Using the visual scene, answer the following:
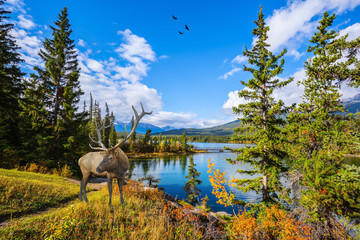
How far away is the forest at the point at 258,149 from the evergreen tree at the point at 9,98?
83mm

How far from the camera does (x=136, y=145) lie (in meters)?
80.3

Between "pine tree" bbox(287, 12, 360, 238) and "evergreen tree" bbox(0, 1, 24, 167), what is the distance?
73.3 ft

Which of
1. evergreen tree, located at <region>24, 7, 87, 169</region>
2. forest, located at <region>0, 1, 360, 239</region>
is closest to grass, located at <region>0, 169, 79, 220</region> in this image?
forest, located at <region>0, 1, 360, 239</region>

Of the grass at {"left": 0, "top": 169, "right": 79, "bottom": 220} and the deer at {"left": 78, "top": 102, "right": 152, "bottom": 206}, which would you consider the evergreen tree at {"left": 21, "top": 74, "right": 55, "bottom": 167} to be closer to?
the grass at {"left": 0, "top": 169, "right": 79, "bottom": 220}

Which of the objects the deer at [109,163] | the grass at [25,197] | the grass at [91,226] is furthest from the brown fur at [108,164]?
the grass at [25,197]

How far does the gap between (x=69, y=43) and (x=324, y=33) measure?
25422 mm

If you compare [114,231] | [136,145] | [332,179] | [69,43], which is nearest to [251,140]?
[332,179]

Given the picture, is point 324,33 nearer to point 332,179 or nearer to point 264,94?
point 264,94

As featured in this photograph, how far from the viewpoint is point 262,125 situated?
10.8 metres

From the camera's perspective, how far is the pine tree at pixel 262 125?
32.4ft

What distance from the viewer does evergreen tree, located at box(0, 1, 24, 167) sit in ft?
44.8

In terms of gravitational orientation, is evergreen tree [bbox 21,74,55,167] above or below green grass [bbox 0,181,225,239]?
above

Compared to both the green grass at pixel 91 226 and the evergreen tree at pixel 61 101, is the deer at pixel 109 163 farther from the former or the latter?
the evergreen tree at pixel 61 101

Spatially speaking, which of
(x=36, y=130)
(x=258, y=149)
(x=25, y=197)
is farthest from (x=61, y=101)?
(x=258, y=149)
